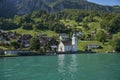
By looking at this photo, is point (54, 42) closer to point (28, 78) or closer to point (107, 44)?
point (107, 44)

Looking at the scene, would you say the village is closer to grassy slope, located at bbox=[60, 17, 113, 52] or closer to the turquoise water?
grassy slope, located at bbox=[60, 17, 113, 52]

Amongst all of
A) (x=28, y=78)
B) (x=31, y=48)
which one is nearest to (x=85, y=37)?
(x=31, y=48)

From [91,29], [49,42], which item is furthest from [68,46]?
[91,29]

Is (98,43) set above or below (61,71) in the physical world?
below

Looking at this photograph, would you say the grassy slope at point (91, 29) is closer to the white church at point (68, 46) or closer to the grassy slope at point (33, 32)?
the white church at point (68, 46)

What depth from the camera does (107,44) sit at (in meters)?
126

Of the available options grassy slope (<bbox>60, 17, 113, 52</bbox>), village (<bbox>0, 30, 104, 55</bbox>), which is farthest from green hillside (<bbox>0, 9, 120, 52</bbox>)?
village (<bbox>0, 30, 104, 55</bbox>)

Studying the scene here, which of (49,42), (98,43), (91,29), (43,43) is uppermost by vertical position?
(91,29)

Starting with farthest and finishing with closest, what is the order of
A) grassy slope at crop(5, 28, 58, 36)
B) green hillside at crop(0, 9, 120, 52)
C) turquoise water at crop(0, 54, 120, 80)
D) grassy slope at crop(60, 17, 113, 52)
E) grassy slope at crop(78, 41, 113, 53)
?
1. grassy slope at crop(5, 28, 58, 36)
2. green hillside at crop(0, 9, 120, 52)
3. grassy slope at crop(60, 17, 113, 52)
4. grassy slope at crop(78, 41, 113, 53)
5. turquoise water at crop(0, 54, 120, 80)

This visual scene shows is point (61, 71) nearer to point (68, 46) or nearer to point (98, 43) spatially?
point (68, 46)

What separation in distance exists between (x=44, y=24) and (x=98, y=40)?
32.7 metres

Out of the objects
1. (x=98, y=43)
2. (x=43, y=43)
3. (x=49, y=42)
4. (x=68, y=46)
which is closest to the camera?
(x=43, y=43)

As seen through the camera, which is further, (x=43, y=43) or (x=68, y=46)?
(x=68, y=46)

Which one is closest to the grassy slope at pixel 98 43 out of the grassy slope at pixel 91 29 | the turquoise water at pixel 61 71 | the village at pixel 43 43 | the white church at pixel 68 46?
the grassy slope at pixel 91 29
